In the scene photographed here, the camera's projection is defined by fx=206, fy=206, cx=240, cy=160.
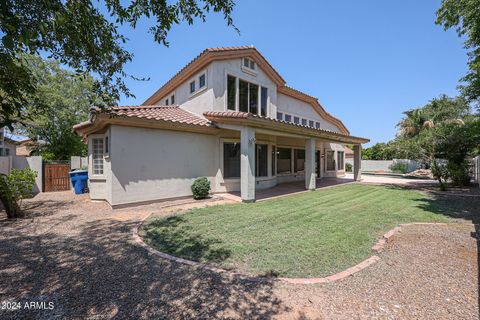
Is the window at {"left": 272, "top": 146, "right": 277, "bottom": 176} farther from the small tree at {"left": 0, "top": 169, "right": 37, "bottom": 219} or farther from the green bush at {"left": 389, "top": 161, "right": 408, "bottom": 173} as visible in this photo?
the green bush at {"left": 389, "top": 161, "right": 408, "bottom": 173}

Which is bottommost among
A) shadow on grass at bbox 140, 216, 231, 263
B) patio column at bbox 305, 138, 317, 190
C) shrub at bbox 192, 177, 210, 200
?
shadow on grass at bbox 140, 216, 231, 263

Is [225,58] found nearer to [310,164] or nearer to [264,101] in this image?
[264,101]

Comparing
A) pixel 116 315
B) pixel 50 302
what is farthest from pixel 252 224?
pixel 50 302

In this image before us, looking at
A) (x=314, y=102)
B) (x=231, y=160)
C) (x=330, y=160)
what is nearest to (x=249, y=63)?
(x=231, y=160)

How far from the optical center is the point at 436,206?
343 inches

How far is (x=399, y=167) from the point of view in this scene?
30562 mm

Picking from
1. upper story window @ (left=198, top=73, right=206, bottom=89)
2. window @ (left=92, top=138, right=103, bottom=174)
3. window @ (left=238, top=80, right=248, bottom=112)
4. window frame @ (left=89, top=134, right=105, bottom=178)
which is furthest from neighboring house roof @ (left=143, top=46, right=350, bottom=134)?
window @ (left=92, top=138, right=103, bottom=174)

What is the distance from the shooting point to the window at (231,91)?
461 inches

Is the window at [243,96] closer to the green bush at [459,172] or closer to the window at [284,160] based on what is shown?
the window at [284,160]

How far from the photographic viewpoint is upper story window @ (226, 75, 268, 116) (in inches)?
465

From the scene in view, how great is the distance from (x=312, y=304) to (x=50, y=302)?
3.63m

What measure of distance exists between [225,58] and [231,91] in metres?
1.72

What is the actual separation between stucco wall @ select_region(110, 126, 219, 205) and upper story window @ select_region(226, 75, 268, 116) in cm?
271

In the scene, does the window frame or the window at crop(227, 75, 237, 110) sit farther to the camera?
the window at crop(227, 75, 237, 110)
